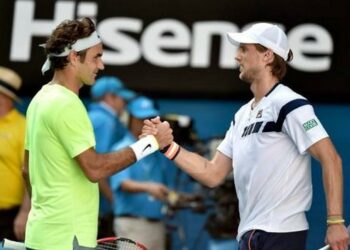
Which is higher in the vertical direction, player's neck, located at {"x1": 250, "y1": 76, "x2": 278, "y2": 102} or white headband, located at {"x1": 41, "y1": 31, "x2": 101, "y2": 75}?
white headband, located at {"x1": 41, "y1": 31, "x2": 101, "y2": 75}

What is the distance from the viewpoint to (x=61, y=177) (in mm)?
4891

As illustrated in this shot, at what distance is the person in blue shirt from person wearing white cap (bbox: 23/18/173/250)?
267cm

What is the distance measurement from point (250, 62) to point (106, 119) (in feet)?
8.75

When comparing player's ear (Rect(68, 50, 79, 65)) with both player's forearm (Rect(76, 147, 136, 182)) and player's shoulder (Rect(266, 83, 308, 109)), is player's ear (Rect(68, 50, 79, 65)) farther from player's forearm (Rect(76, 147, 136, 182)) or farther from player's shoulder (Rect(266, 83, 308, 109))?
player's shoulder (Rect(266, 83, 308, 109))

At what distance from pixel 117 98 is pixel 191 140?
1.96 feet

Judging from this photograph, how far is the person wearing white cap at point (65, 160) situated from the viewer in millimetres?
4871

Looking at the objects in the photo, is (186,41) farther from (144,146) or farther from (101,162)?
(101,162)

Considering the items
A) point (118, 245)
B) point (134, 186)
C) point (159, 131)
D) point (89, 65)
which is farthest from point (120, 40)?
point (118, 245)

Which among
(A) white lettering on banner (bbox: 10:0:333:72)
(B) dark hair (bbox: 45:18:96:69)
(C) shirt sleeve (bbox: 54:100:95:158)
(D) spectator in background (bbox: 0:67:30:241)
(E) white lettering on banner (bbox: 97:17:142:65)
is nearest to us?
(C) shirt sleeve (bbox: 54:100:95:158)

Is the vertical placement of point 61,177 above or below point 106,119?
above

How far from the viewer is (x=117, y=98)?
7.95 meters

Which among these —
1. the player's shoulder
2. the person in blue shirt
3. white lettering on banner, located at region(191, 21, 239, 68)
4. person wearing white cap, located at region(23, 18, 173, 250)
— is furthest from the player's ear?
white lettering on banner, located at region(191, 21, 239, 68)

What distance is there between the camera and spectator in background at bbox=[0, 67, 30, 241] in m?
7.31

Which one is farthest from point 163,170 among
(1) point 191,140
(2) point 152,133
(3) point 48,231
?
(3) point 48,231
